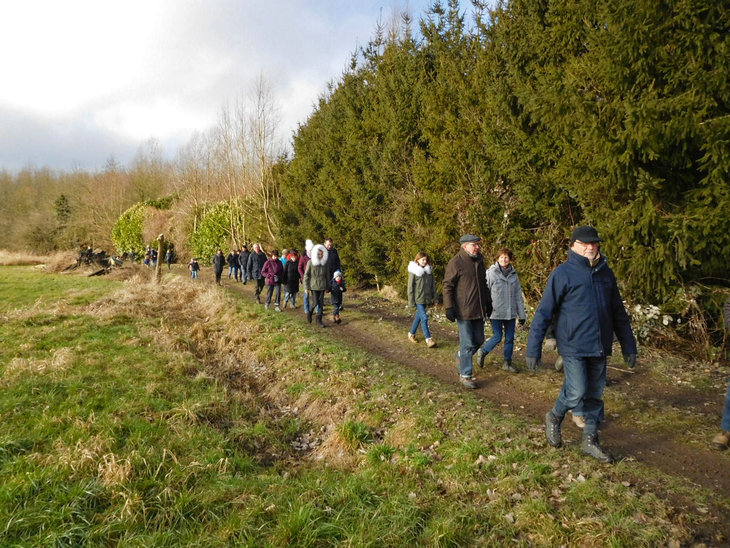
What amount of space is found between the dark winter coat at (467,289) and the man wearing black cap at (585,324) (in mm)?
1751

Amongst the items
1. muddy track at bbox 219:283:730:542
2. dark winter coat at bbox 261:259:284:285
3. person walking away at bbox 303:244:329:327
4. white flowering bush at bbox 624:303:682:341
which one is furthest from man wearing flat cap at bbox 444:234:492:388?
dark winter coat at bbox 261:259:284:285

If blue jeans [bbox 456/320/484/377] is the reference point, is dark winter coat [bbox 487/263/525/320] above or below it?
above

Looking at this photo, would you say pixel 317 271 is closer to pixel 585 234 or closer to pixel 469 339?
pixel 469 339

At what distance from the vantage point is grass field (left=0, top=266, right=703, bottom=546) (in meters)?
3.32

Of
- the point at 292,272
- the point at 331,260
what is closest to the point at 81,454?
the point at 331,260

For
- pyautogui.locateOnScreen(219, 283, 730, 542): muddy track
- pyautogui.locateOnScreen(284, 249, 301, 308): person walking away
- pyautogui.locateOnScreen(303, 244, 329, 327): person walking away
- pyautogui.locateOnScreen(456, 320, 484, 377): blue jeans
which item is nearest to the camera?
pyautogui.locateOnScreen(219, 283, 730, 542): muddy track

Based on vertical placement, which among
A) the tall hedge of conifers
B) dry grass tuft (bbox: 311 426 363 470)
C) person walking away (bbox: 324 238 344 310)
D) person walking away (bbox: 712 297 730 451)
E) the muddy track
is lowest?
dry grass tuft (bbox: 311 426 363 470)

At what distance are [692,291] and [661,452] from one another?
4.18 metres

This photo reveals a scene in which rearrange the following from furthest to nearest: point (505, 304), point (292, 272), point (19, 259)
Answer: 1. point (19, 259)
2. point (292, 272)
3. point (505, 304)

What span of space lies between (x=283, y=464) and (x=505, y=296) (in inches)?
172

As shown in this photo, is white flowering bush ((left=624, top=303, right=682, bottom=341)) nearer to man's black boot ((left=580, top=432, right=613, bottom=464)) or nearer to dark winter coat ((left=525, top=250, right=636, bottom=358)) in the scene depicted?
dark winter coat ((left=525, top=250, right=636, bottom=358))

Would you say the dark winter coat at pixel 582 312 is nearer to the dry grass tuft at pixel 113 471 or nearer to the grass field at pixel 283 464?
the grass field at pixel 283 464

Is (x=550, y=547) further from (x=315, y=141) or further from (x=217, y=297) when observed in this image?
(x=315, y=141)

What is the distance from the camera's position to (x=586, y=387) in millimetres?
4168
